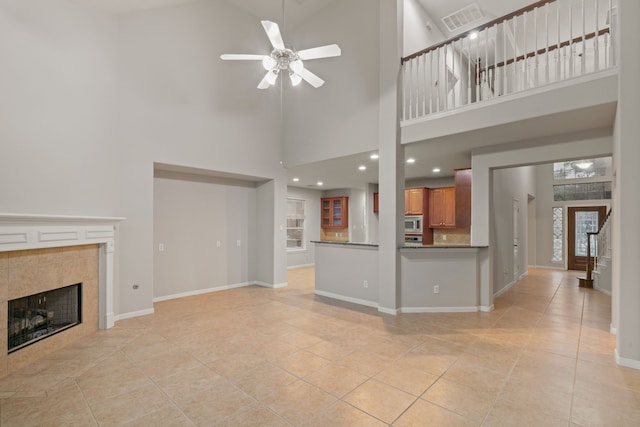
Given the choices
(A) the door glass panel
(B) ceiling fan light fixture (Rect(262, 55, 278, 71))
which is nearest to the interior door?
(A) the door glass panel

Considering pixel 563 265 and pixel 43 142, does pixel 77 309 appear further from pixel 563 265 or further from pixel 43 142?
pixel 563 265

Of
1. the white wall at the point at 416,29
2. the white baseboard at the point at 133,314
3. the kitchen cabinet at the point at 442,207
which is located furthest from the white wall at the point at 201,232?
the kitchen cabinet at the point at 442,207

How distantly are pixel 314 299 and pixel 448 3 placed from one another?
591cm

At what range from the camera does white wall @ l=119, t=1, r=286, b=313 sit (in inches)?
170

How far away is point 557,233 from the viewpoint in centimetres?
903

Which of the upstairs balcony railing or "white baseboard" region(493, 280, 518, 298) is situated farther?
"white baseboard" region(493, 280, 518, 298)

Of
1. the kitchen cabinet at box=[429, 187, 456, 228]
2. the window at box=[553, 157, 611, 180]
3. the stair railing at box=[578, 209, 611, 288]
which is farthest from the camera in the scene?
the window at box=[553, 157, 611, 180]

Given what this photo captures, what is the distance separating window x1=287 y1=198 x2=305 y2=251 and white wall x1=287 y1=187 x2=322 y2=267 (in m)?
0.13

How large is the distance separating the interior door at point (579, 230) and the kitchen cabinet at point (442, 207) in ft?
15.2

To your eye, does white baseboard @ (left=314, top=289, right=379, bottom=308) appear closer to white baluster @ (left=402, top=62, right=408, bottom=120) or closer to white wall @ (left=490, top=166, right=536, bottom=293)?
white wall @ (left=490, top=166, right=536, bottom=293)

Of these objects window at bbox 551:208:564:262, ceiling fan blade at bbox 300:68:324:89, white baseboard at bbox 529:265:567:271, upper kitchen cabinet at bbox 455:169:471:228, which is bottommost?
white baseboard at bbox 529:265:567:271

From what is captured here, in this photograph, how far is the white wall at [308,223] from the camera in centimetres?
920

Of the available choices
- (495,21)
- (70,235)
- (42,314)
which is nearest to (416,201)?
(495,21)

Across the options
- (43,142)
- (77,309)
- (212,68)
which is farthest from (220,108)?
(77,309)
